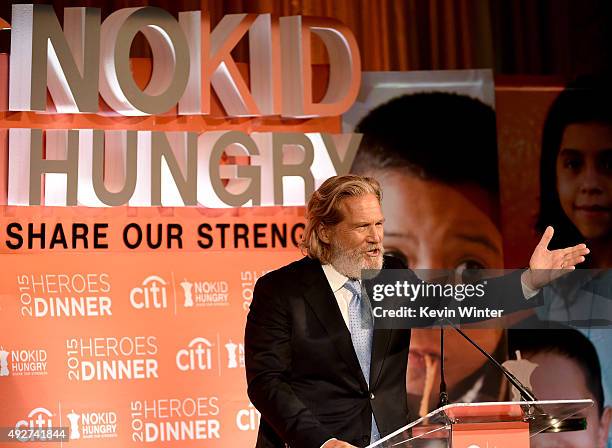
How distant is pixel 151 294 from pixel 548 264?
249 cm

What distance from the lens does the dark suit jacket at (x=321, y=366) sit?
2525mm

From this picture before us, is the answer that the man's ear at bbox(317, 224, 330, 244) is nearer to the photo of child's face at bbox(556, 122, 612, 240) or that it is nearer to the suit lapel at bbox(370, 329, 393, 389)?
the suit lapel at bbox(370, 329, 393, 389)

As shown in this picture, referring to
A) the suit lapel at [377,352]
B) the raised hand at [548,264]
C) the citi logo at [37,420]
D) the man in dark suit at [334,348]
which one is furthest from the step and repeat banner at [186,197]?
the raised hand at [548,264]

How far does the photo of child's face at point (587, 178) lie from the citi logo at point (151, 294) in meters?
2.23

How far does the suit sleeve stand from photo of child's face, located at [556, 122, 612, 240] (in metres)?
2.72

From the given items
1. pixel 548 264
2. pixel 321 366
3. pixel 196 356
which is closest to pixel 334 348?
pixel 321 366

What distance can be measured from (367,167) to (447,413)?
288 centimetres

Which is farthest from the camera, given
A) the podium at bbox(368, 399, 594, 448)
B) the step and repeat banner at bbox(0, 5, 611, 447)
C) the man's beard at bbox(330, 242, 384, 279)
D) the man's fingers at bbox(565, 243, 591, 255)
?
the step and repeat banner at bbox(0, 5, 611, 447)

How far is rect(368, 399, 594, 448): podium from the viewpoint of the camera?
1914 millimetres

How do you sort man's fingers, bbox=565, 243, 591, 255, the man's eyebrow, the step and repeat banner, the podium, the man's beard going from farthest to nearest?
the man's eyebrow
the step and repeat banner
the man's beard
man's fingers, bbox=565, 243, 591, 255
the podium

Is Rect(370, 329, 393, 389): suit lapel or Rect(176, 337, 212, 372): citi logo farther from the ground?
Rect(176, 337, 212, 372): citi logo

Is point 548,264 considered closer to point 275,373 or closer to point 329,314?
point 329,314

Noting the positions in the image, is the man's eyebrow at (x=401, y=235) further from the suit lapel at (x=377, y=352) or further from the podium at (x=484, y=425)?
the podium at (x=484, y=425)

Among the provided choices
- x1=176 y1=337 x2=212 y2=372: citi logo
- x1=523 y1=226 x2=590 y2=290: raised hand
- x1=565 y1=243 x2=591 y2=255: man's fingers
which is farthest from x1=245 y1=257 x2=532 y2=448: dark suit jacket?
x1=176 y1=337 x2=212 y2=372: citi logo
